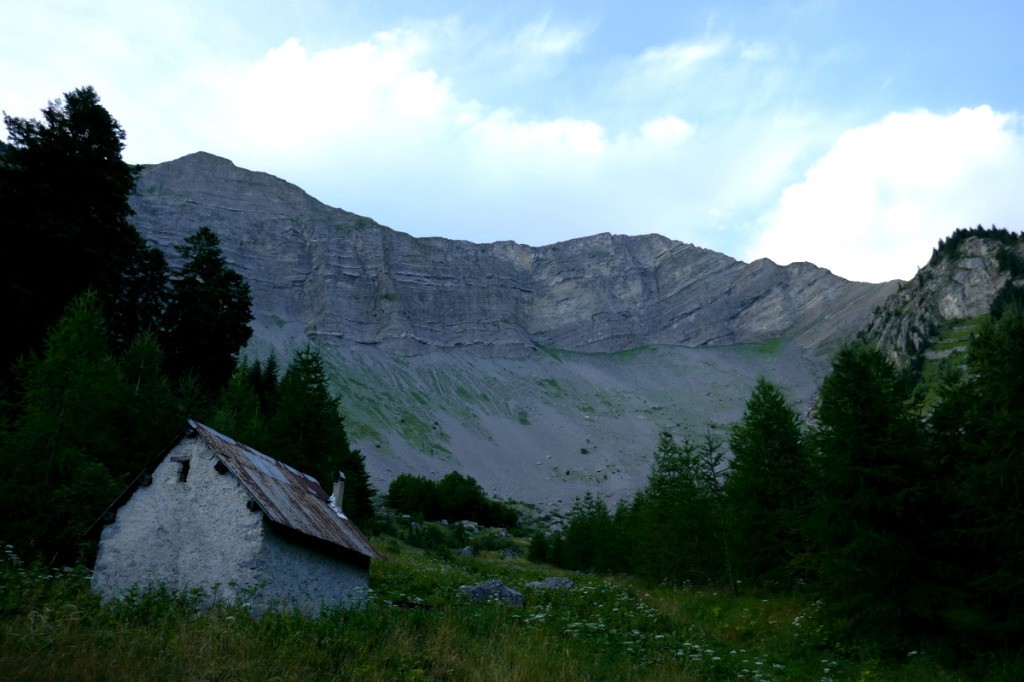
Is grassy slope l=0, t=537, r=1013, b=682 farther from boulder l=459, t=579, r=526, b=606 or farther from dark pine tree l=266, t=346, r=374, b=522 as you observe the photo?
dark pine tree l=266, t=346, r=374, b=522

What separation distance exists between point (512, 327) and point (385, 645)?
120m

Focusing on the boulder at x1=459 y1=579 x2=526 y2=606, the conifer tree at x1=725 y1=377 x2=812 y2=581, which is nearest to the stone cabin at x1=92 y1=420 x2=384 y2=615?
the boulder at x1=459 y1=579 x2=526 y2=606

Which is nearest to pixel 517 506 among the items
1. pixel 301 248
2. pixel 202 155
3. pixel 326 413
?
pixel 326 413

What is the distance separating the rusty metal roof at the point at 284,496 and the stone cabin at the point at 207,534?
0.04 meters

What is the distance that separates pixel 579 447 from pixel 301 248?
67.1m

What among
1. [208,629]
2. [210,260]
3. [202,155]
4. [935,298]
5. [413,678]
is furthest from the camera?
[202,155]

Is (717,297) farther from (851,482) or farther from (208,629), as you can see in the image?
(208,629)

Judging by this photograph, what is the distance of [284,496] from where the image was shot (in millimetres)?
14914

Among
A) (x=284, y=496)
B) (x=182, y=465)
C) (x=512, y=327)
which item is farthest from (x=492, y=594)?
(x=512, y=327)

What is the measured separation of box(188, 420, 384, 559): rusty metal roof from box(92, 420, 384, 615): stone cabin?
43 mm

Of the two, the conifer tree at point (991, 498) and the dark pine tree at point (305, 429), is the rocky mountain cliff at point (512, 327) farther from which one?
the conifer tree at point (991, 498)

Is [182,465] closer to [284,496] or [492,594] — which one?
[284,496]

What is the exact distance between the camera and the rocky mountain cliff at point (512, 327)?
284 ft

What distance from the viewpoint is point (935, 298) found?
354 feet
